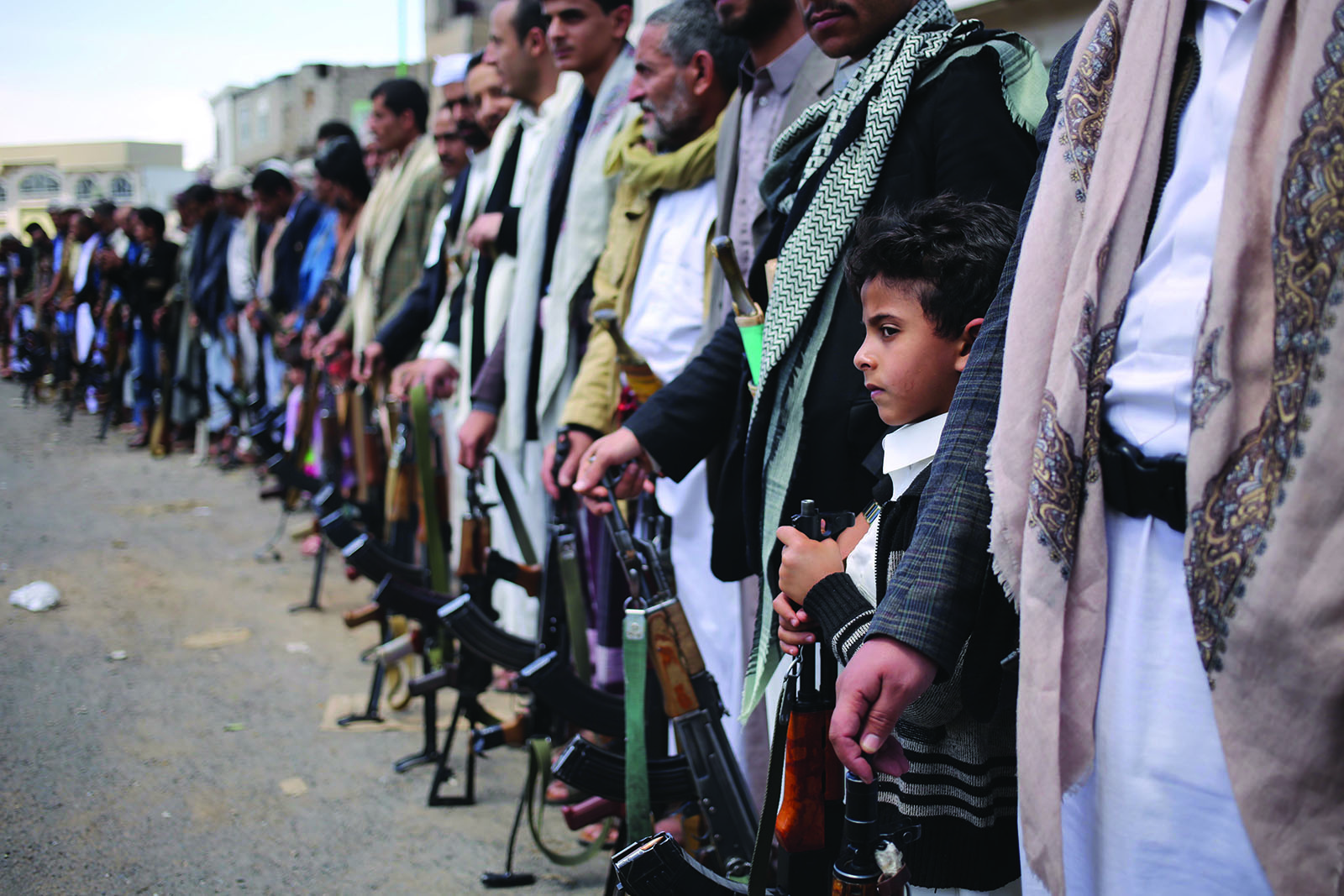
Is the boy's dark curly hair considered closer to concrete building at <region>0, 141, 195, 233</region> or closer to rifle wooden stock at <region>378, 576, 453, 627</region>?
rifle wooden stock at <region>378, 576, 453, 627</region>

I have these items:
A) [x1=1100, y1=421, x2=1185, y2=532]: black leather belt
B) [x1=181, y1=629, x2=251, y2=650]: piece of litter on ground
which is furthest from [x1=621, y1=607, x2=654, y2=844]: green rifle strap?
[x1=181, y1=629, x2=251, y2=650]: piece of litter on ground

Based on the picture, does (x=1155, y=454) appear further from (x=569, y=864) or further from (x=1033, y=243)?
(x=569, y=864)

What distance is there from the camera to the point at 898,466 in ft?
5.34

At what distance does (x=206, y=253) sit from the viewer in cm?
975

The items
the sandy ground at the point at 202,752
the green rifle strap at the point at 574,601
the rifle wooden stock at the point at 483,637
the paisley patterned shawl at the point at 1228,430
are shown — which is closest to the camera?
the paisley patterned shawl at the point at 1228,430

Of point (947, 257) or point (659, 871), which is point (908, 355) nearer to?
point (947, 257)

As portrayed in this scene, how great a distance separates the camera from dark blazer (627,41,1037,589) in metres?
1.81

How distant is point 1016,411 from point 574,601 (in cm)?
161

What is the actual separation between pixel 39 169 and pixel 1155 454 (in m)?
35.8

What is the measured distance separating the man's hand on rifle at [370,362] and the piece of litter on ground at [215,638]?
1249mm

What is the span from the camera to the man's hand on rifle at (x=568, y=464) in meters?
2.66

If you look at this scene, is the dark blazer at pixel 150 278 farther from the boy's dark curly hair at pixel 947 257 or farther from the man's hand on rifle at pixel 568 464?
the boy's dark curly hair at pixel 947 257

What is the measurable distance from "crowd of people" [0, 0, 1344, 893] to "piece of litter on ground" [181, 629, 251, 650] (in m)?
2.43

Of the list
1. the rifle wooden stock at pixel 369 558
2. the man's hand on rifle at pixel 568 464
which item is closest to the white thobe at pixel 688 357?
the man's hand on rifle at pixel 568 464
